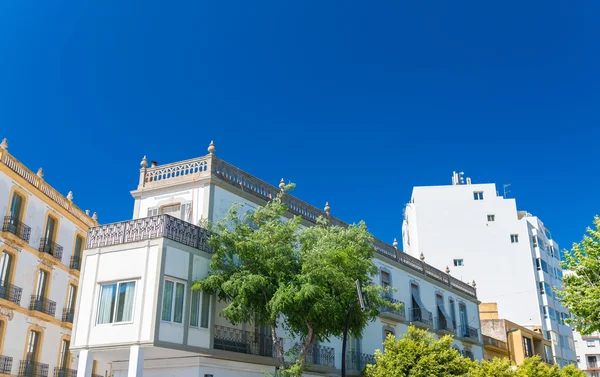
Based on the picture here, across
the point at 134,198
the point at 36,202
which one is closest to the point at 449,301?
the point at 134,198

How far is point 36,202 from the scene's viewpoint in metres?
32.5

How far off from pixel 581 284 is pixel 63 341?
26.2 m

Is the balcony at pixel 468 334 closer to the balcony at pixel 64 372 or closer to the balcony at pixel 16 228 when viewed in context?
the balcony at pixel 64 372

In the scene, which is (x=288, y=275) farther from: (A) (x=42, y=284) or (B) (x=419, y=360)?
(A) (x=42, y=284)

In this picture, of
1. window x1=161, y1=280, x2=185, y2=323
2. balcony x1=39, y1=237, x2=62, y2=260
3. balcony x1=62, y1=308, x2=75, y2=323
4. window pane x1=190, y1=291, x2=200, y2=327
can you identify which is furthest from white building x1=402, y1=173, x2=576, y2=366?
window x1=161, y1=280, x2=185, y2=323

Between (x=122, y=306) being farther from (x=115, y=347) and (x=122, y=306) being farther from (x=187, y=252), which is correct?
(x=187, y=252)

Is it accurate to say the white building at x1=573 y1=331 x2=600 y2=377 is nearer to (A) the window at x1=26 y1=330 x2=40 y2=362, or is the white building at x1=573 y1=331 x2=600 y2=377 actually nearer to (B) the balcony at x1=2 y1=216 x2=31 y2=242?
(A) the window at x1=26 y1=330 x2=40 y2=362

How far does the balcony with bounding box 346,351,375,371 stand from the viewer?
93.7 ft

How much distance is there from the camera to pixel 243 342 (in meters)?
22.8

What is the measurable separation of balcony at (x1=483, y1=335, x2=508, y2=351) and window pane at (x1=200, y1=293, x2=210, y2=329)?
27.4 metres

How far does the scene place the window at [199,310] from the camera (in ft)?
69.3

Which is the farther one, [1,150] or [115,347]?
[1,150]

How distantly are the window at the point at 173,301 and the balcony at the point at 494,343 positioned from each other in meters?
28.7

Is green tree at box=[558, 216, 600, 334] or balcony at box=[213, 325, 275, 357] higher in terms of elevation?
green tree at box=[558, 216, 600, 334]
